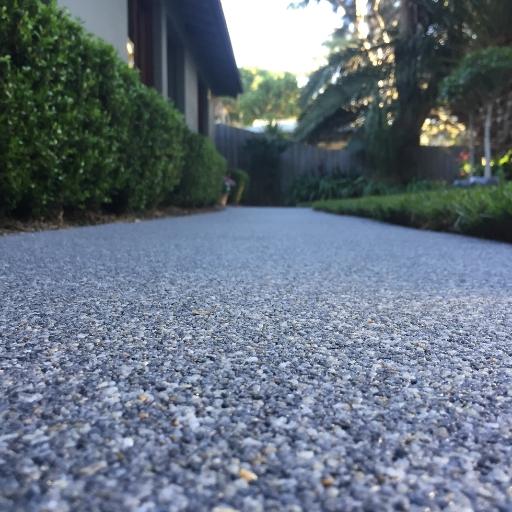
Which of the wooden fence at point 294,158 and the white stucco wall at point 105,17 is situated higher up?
the white stucco wall at point 105,17

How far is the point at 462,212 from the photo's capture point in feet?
13.4

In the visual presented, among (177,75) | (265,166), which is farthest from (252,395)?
(265,166)

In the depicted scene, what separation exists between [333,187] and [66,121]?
37.1 feet

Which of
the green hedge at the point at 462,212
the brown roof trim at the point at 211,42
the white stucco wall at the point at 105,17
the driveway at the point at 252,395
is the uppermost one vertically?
the brown roof trim at the point at 211,42

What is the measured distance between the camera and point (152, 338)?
1.19 meters

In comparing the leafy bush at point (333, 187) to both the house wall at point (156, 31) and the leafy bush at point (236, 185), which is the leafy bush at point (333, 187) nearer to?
the leafy bush at point (236, 185)

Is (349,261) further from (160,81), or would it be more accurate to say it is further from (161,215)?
(160,81)

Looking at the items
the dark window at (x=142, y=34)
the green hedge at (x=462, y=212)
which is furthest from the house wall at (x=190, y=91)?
the green hedge at (x=462, y=212)

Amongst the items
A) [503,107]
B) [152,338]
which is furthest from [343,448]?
[503,107]

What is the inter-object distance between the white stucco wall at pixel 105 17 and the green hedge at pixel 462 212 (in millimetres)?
3486

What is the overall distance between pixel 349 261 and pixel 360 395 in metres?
1.83

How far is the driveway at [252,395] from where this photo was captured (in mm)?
603

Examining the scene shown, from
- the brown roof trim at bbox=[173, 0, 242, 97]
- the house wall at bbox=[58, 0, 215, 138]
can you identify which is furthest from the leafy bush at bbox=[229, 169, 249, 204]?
the brown roof trim at bbox=[173, 0, 242, 97]

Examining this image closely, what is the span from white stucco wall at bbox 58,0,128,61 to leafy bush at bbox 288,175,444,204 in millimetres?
7643
